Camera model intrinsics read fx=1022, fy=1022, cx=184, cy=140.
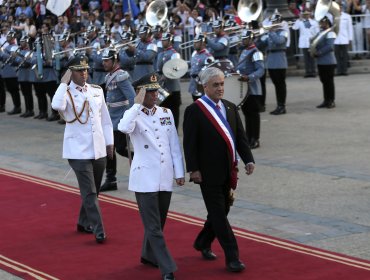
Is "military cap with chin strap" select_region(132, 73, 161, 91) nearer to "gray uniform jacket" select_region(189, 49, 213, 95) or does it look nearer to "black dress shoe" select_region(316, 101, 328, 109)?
A: "gray uniform jacket" select_region(189, 49, 213, 95)

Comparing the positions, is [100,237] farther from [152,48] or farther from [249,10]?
[249,10]

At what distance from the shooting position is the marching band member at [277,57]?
19.3 m

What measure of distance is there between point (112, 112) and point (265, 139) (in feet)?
15.4

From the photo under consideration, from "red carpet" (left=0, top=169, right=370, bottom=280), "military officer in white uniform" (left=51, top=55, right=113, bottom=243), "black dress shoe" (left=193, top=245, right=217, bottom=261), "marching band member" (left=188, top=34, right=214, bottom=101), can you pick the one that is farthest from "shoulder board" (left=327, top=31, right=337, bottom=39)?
"black dress shoe" (left=193, top=245, right=217, bottom=261)

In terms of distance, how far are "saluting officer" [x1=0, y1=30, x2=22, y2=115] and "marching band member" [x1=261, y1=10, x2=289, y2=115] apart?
22.0ft

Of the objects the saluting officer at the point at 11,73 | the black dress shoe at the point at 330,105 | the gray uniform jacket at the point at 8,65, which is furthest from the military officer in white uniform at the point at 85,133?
the saluting officer at the point at 11,73

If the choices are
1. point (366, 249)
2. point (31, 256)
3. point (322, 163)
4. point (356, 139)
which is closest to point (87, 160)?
point (31, 256)

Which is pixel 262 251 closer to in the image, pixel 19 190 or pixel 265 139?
pixel 19 190

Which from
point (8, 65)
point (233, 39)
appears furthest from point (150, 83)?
point (8, 65)

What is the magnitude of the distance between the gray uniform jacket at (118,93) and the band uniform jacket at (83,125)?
1622 mm

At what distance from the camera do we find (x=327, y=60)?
19.7m

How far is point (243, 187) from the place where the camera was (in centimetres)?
1287

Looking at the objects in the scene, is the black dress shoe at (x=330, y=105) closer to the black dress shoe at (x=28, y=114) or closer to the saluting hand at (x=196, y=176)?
the black dress shoe at (x=28, y=114)

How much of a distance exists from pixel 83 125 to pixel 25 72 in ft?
41.7
